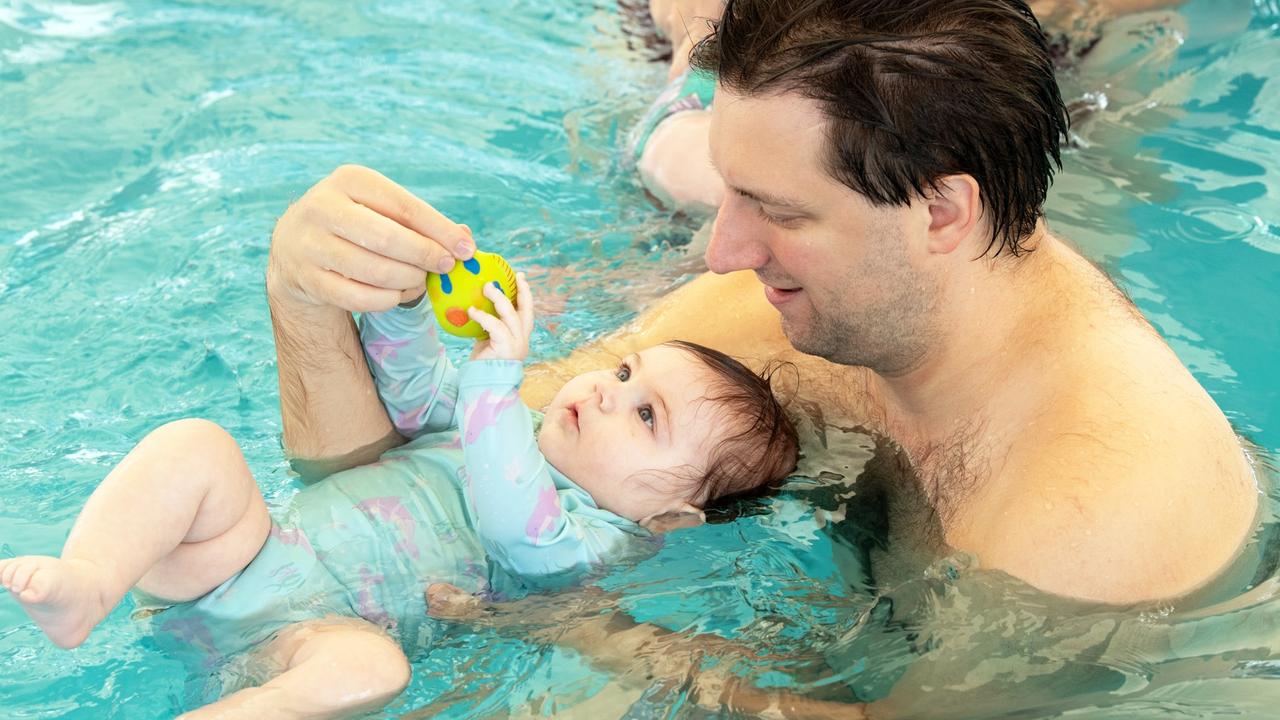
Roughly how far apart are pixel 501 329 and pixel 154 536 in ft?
2.48

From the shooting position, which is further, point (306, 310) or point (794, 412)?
point (794, 412)

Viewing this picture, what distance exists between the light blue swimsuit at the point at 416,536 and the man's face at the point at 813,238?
56cm

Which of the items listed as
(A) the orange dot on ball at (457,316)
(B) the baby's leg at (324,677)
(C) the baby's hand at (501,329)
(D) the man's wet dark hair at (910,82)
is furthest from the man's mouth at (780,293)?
(B) the baby's leg at (324,677)

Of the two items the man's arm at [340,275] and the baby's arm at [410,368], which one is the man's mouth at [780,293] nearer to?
the man's arm at [340,275]

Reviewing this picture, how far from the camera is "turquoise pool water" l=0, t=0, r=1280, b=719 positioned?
241 cm

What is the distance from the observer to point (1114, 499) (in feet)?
7.26

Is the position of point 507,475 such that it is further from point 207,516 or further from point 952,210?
point 952,210

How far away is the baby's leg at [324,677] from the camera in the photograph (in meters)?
2.10

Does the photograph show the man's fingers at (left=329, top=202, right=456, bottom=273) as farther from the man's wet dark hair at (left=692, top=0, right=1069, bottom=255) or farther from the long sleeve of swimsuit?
the man's wet dark hair at (left=692, top=0, right=1069, bottom=255)

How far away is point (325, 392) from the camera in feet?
9.10

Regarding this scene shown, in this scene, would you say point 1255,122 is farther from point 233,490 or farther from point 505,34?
point 233,490

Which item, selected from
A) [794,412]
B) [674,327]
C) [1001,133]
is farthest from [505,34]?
[1001,133]

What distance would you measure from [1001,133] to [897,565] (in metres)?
0.93

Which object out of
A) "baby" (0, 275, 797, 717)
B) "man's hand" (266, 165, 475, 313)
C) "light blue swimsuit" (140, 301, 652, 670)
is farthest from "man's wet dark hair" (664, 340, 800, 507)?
"man's hand" (266, 165, 475, 313)
